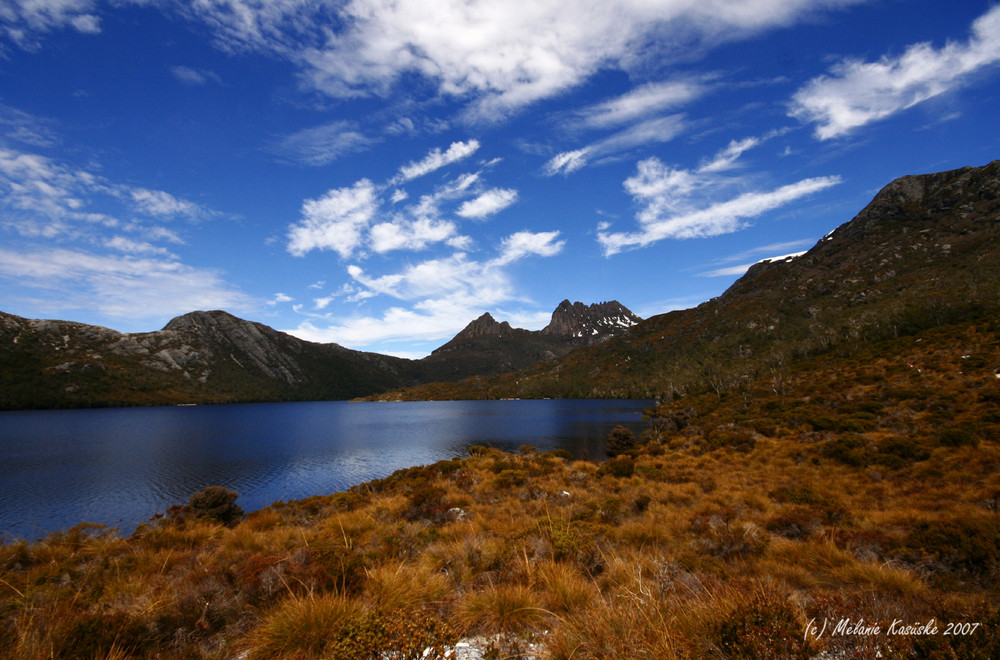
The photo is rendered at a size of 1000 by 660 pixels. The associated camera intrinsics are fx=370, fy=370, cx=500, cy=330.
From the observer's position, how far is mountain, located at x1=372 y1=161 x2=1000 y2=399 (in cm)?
8656

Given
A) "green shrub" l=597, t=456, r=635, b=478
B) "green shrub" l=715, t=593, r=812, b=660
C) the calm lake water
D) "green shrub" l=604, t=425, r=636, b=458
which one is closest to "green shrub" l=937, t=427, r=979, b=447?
"green shrub" l=597, t=456, r=635, b=478

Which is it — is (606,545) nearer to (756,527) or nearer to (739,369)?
(756,527)

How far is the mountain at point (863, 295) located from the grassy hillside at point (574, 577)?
178 ft

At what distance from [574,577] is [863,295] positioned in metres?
170

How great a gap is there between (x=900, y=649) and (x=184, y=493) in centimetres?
4611

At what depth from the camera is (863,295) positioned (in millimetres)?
124875

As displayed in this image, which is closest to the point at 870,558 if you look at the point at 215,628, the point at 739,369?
the point at 215,628

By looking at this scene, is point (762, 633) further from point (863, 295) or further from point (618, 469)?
point (863, 295)

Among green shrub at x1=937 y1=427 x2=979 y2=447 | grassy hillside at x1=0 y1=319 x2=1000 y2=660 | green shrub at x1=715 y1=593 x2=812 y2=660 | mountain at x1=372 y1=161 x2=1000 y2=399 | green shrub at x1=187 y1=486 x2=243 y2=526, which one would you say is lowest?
green shrub at x1=187 y1=486 x2=243 y2=526

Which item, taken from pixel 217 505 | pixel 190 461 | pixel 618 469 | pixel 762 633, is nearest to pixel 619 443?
pixel 618 469

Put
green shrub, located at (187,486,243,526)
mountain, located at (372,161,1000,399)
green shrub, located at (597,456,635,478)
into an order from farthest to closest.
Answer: mountain, located at (372,161,1000,399) → green shrub, located at (597,456,635,478) → green shrub, located at (187,486,243,526)

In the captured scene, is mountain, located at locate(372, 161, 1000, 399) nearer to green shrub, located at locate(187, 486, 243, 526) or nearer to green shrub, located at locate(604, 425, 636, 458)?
green shrub, located at locate(604, 425, 636, 458)

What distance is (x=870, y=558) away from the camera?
668 cm

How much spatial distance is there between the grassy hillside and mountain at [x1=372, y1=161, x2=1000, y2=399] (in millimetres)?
54139
